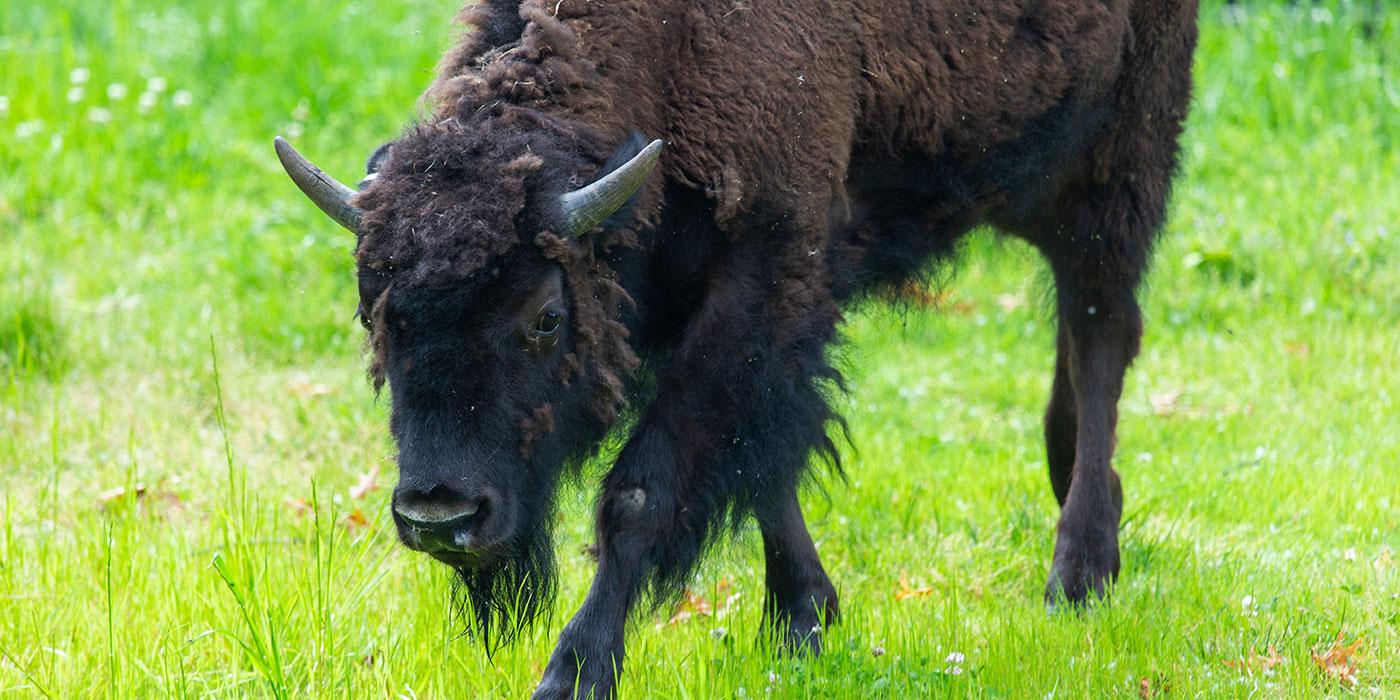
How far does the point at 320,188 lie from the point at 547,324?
0.63m

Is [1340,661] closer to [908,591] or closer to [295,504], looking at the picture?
[908,591]

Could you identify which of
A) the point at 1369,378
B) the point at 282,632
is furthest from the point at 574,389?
the point at 1369,378

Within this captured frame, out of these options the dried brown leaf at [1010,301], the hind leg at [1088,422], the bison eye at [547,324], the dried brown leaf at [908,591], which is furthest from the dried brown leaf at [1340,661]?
the dried brown leaf at [1010,301]

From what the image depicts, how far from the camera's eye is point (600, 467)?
155 inches

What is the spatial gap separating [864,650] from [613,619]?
0.75 metres

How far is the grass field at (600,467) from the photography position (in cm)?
377

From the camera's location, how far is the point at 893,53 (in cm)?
400

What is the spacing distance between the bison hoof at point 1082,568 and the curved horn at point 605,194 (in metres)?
1.96

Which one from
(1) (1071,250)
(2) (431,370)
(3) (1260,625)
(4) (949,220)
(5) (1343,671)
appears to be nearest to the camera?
(2) (431,370)

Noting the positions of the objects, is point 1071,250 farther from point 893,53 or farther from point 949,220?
point 893,53

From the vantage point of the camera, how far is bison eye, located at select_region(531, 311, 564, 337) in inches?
134

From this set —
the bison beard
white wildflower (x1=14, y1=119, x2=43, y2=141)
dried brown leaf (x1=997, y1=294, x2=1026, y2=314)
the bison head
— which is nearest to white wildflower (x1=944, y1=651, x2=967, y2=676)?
the bison beard

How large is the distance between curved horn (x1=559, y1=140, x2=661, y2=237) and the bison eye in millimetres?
184

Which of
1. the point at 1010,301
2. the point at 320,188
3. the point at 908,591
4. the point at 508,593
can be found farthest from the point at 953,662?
the point at 1010,301
